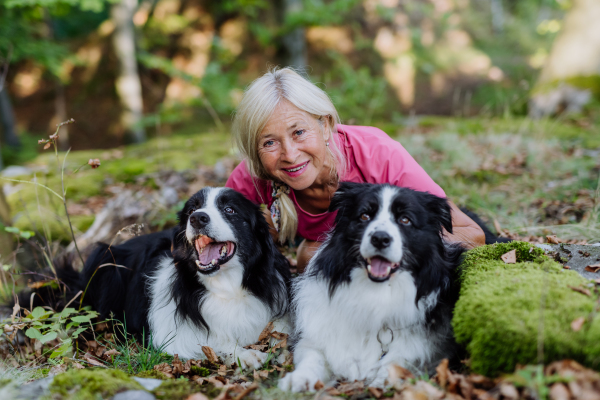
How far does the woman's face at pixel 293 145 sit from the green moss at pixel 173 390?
5.70 ft

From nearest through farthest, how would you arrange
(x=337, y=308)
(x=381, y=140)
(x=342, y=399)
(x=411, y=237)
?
(x=342, y=399), (x=411, y=237), (x=337, y=308), (x=381, y=140)

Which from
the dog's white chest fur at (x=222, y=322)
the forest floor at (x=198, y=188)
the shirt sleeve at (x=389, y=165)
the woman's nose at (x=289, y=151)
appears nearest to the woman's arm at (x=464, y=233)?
the shirt sleeve at (x=389, y=165)

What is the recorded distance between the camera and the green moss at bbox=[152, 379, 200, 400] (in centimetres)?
217

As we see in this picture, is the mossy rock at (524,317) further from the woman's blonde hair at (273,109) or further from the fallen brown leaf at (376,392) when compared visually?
the woman's blonde hair at (273,109)

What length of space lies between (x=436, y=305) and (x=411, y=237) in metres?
0.48

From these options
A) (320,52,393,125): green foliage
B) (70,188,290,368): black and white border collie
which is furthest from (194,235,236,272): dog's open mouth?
(320,52,393,125): green foliage

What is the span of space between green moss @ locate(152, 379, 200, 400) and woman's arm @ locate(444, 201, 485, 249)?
1976mm

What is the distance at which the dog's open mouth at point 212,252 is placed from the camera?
3.01 metres

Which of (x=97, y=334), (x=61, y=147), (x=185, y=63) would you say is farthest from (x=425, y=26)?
(x=97, y=334)

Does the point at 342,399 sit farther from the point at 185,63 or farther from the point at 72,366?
the point at 185,63

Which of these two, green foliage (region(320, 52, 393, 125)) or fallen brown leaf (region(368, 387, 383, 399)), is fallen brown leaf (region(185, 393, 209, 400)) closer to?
fallen brown leaf (region(368, 387, 383, 399))

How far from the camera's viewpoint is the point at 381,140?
142 inches

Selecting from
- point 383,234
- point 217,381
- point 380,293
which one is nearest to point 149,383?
point 217,381

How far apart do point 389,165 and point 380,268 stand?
1.20m
